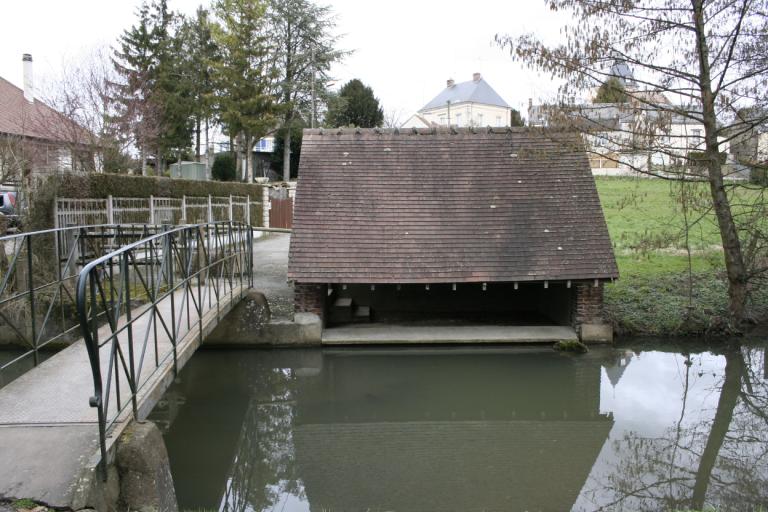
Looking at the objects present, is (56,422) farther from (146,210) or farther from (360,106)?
(360,106)

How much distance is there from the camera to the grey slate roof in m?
53.8

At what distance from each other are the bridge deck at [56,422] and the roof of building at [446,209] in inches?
211

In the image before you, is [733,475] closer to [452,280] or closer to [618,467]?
[618,467]

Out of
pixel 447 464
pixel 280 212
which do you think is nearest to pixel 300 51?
pixel 280 212

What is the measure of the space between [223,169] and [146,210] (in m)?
19.6

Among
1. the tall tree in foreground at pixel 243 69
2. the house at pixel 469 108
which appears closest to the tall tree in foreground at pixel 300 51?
the tall tree in foreground at pixel 243 69

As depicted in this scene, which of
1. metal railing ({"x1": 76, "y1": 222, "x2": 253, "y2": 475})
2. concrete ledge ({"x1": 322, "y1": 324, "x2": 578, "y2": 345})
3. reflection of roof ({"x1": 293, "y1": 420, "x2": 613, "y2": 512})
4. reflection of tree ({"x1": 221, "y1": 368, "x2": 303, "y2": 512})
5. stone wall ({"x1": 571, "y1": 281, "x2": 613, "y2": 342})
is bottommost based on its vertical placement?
reflection of tree ({"x1": 221, "y1": 368, "x2": 303, "y2": 512})

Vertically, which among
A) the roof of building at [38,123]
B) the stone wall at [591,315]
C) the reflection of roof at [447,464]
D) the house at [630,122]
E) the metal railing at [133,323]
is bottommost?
the reflection of roof at [447,464]

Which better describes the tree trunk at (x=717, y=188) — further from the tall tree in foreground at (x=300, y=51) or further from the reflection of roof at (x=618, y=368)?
the tall tree in foreground at (x=300, y=51)

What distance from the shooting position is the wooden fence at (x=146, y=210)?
1212 centimetres

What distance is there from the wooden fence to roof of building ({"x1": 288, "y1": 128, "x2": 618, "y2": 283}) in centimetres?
202

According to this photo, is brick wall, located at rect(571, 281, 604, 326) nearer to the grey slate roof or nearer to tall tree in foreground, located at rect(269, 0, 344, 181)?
tall tree in foreground, located at rect(269, 0, 344, 181)

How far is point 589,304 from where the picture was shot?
1088 centimetres

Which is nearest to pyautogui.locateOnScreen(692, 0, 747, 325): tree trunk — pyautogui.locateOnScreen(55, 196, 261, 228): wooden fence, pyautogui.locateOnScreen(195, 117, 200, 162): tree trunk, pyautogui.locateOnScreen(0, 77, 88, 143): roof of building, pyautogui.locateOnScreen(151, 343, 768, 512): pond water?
pyautogui.locateOnScreen(151, 343, 768, 512): pond water
